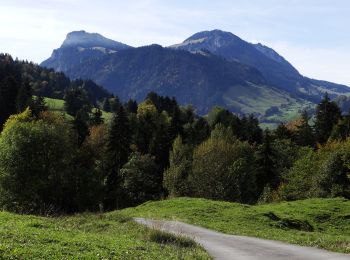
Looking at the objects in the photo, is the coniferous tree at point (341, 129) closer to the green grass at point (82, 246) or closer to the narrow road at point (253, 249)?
the narrow road at point (253, 249)

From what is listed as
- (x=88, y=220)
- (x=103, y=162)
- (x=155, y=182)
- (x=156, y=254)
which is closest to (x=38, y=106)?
(x=103, y=162)

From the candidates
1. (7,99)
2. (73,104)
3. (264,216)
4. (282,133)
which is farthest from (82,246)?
(73,104)

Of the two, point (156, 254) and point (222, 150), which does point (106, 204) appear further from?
point (156, 254)

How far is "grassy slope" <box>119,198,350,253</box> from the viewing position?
3307 cm

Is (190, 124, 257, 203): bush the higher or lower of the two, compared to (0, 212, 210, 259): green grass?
lower

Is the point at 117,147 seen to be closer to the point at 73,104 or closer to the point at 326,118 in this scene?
the point at 326,118

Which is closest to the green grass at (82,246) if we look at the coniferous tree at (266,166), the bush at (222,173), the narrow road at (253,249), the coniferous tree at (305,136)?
the narrow road at (253,249)

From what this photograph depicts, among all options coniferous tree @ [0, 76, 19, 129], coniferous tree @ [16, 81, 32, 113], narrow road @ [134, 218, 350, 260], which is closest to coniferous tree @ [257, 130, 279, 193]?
narrow road @ [134, 218, 350, 260]

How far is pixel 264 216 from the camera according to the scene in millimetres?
38469

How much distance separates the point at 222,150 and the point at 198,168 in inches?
228

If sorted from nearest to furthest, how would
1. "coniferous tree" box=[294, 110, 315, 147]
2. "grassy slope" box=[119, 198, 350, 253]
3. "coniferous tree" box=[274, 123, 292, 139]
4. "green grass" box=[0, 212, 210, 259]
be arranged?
"green grass" box=[0, 212, 210, 259]
"grassy slope" box=[119, 198, 350, 253]
"coniferous tree" box=[294, 110, 315, 147]
"coniferous tree" box=[274, 123, 292, 139]

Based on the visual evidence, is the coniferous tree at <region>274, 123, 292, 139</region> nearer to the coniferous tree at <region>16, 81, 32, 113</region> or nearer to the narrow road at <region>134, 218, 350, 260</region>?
the coniferous tree at <region>16, 81, 32, 113</region>

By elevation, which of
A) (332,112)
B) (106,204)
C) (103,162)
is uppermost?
(332,112)

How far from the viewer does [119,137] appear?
97.7m
